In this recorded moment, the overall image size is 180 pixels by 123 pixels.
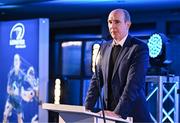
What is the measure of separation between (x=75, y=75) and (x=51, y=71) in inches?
25.5

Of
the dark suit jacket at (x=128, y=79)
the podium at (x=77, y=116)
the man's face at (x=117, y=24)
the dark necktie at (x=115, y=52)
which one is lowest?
the podium at (x=77, y=116)

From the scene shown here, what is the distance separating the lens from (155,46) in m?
5.46

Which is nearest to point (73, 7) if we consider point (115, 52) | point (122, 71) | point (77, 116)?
point (115, 52)

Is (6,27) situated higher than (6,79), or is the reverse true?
(6,27)

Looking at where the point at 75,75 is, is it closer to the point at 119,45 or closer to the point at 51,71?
the point at 51,71

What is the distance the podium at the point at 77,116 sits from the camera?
255 centimetres

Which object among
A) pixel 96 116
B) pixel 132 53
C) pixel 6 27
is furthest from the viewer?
pixel 6 27

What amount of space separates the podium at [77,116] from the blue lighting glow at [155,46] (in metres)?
2.72

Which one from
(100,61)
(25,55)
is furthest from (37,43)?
(100,61)

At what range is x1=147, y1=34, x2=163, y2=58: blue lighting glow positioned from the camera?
5.42 meters

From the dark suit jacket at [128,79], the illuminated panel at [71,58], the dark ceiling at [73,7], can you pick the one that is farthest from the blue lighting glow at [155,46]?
the illuminated panel at [71,58]

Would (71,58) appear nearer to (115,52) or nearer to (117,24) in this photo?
(115,52)

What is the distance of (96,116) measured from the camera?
2564 millimetres

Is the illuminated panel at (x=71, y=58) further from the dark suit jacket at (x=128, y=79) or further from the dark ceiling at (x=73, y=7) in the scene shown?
the dark suit jacket at (x=128, y=79)
